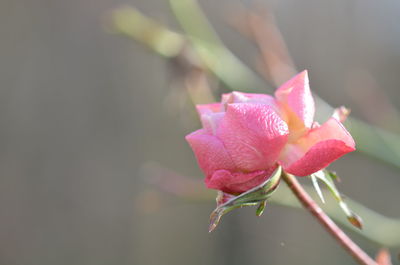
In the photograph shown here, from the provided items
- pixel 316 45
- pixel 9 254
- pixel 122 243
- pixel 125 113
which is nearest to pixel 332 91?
pixel 316 45

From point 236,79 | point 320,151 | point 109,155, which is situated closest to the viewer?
point 320,151

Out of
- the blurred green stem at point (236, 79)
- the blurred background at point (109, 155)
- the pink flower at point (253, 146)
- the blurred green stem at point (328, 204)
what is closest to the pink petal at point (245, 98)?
the pink flower at point (253, 146)

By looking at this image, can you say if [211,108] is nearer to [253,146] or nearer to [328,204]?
[253,146]

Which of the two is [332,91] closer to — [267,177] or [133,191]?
[133,191]

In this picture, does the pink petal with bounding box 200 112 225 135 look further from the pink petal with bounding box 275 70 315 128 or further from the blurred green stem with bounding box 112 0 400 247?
the blurred green stem with bounding box 112 0 400 247

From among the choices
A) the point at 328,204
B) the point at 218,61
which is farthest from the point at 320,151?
the point at 218,61

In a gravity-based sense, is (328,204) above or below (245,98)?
below

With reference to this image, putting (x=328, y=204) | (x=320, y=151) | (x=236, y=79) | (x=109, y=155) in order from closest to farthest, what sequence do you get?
(x=320, y=151) → (x=328, y=204) → (x=236, y=79) → (x=109, y=155)

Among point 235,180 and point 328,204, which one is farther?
point 328,204
